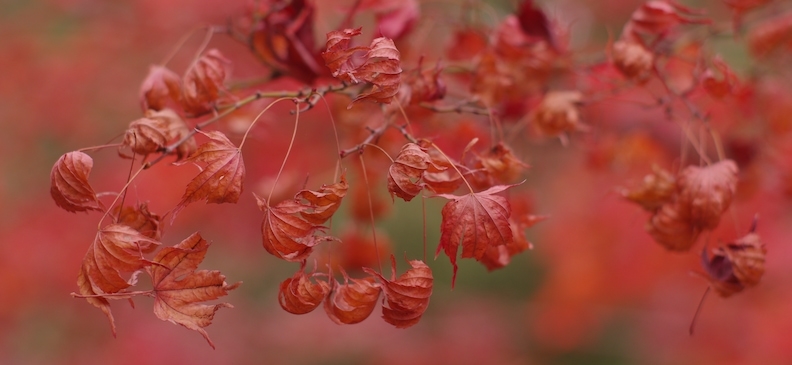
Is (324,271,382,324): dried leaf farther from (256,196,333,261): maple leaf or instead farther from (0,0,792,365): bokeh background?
(0,0,792,365): bokeh background

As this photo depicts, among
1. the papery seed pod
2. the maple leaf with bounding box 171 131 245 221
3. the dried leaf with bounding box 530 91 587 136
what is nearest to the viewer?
the maple leaf with bounding box 171 131 245 221

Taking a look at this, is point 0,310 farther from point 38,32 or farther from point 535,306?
point 535,306

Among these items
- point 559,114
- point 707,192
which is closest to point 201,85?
point 559,114

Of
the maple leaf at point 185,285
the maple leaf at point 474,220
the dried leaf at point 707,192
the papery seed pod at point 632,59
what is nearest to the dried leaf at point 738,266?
the dried leaf at point 707,192

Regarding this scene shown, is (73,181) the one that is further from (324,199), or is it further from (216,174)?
(324,199)

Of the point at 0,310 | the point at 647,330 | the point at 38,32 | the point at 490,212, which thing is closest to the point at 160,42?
the point at 38,32

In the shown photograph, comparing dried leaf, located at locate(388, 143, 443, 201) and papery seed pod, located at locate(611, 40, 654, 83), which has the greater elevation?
dried leaf, located at locate(388, 143, 443, 201)

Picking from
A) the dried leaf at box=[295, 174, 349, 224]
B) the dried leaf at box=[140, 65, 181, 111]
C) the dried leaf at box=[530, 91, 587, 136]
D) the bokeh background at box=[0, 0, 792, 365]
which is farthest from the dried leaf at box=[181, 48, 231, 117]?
the bokeh background at box=[0, 0, 792, 365]
